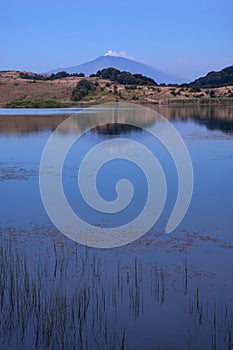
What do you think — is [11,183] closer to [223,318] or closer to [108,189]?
[108,189]

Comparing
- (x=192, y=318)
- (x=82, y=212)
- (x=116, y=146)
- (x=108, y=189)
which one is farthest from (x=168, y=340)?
(x=116, y=146)

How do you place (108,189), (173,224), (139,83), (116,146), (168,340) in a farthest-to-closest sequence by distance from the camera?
(139,83) → (116,146) → (108,189) → (173,224) → (168,340)

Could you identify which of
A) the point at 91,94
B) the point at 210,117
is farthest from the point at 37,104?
the point at 210,117

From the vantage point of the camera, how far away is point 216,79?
384 ft

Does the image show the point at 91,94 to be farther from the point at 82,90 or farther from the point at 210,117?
the point at 210,117

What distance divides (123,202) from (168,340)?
226 inches

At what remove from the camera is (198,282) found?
6.48 m

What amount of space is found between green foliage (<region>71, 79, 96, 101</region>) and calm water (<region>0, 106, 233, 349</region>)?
200 feet

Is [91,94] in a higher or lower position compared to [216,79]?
lower

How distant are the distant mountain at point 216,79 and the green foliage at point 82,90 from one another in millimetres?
43751

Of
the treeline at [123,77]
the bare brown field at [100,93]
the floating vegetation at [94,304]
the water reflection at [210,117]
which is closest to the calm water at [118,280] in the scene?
the floating vegetation at [94,304]

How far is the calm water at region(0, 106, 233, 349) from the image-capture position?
525 centimetres

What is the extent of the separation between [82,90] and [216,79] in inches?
2080

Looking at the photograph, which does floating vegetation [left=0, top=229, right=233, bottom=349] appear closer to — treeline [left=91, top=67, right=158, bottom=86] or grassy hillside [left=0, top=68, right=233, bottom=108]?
grassy hillside [left=0, top=68, right=233, bottom=108]
